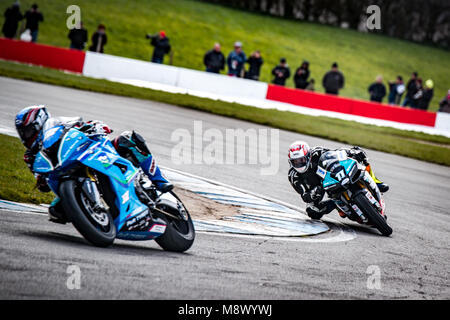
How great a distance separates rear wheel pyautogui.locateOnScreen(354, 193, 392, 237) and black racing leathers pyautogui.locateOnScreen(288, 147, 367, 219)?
0.47m

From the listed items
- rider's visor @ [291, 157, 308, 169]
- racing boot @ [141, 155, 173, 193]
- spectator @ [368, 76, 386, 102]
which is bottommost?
spectator @ [368, 76, 386, 102]

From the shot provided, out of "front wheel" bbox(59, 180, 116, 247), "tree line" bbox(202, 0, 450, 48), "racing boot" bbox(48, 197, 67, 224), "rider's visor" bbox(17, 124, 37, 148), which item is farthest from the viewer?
"tree line" bbox(202, 0, 450, 48)

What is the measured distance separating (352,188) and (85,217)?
15.3 feet

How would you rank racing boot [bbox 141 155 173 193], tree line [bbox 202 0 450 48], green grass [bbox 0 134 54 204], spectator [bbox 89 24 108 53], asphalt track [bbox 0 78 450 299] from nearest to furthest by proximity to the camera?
asphalt track [bbox 0 78 450 299], racing boot [bbox 141 155 173 193], green grass [bbox 0 134 54 204], spectator [bbox 89 24 108 53], tree line [bbox 202 0 450 48]

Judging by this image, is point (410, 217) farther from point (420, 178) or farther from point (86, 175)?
point (86, 175)

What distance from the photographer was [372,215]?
9.66 meters

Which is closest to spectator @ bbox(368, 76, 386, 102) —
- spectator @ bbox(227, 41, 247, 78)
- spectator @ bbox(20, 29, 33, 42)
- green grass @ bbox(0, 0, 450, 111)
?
spectator @ bbox(227, 41, 247, 78)

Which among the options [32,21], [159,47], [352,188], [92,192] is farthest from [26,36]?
[92,192]

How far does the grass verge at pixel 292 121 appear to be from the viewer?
68.6 ft

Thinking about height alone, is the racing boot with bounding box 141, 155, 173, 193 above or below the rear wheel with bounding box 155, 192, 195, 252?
above

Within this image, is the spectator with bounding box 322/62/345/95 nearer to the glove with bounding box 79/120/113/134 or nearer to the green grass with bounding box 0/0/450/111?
the green grass with bounding box 0/0/450/111

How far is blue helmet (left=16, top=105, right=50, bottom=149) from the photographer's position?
6586mm

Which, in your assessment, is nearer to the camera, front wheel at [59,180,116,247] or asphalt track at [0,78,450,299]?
asphalt track at [0,78,450,299]
